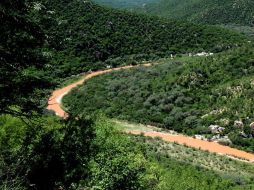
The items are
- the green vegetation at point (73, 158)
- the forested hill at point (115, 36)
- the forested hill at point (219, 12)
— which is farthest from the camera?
the forested hill at point (219, 12)

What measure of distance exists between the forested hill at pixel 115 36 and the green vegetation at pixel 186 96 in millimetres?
9280

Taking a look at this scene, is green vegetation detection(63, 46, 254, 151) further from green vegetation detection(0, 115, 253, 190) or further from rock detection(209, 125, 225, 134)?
green vegetation detection(0, 115, 253, 190)

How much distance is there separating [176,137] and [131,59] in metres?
32.8

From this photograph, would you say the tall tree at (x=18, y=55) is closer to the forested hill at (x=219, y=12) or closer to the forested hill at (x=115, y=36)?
the forested hill at (x=115, y=36)

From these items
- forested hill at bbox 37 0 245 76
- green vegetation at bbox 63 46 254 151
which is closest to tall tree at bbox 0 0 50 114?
green vegetation at bbox 63 46 254 151

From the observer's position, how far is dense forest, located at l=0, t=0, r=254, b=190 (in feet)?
57.8

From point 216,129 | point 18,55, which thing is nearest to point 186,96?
point 216,129

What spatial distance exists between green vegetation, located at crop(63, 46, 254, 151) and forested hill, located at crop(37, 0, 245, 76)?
9280 millimetres

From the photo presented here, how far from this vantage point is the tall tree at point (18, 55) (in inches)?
664

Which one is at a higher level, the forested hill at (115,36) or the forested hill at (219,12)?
the forested hill at (115,36)

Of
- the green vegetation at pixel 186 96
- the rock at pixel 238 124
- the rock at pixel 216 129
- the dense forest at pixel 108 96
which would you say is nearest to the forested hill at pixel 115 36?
the dense forest at pixel 108 96

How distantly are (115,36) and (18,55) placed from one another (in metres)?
59.6

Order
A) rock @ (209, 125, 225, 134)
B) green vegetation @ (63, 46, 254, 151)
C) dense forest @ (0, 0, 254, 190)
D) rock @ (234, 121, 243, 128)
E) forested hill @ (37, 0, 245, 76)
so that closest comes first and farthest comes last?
dense forest @ (0, 0, 254, 190)
rock @ (234, 121, 243, 128)
rock @ (209, 125, 225, 134)
green vegetation @ (63, 46, 254, 151)
forested hill @ (37, 0, 245, 76)

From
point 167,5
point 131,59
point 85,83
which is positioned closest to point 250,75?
point 85,83
